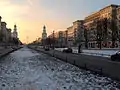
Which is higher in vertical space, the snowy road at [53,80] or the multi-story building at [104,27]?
the multi-story building at [104,27]

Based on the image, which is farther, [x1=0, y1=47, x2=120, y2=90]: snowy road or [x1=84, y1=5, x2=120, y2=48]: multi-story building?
[x1=84, y1=5, x2=120, y2=48]: multi-story building

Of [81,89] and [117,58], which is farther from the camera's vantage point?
[117,58]

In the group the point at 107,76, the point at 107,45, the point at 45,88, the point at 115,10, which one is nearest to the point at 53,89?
the point at 45,88

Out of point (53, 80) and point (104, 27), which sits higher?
point (104, 27)

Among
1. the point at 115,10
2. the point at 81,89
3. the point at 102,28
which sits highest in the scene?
the point at 115,10

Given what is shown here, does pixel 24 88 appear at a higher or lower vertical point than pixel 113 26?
lower

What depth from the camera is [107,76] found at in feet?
70.1

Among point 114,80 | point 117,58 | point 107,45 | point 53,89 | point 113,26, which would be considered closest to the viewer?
point 53,89

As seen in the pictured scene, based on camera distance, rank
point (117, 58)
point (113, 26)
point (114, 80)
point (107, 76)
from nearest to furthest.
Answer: point (114, 80)
point (107, 76)
point (117, 58)
point (113, 26)

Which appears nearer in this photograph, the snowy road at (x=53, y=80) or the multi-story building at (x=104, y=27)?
the snowy road at (x=53, y=80)

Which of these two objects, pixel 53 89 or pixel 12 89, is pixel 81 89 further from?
pixel 12 89

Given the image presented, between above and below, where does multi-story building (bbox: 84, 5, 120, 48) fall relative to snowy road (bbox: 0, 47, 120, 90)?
above

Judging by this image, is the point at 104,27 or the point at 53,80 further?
the point at 104,27

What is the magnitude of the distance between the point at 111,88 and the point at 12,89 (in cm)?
557
